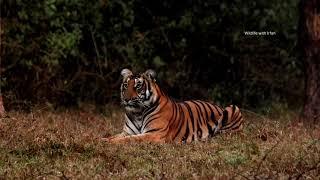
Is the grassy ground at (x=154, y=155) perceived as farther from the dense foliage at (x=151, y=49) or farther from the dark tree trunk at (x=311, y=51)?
the dense foliage at (x=151, y=49)

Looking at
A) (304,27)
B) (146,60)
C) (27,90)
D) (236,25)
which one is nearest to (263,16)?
(236,25)

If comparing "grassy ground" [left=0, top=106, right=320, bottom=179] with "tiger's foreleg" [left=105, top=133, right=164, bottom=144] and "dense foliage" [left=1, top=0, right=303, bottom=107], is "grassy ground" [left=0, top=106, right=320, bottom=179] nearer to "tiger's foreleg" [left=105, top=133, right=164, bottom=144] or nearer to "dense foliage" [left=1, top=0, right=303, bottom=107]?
"tiger's foreleg" [left=105, top=133, right=164, bottom=144]

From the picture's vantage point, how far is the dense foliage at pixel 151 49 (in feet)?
47.6

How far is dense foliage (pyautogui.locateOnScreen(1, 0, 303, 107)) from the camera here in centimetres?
1452

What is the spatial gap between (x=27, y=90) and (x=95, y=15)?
6.08 ft

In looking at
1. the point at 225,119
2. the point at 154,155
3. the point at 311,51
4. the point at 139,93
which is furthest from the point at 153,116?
the point at 311,51

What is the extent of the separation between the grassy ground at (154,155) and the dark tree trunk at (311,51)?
251cm

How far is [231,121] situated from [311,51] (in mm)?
2531

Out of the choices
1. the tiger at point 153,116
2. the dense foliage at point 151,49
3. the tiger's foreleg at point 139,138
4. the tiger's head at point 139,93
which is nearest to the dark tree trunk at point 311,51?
the tiger at point 153,116

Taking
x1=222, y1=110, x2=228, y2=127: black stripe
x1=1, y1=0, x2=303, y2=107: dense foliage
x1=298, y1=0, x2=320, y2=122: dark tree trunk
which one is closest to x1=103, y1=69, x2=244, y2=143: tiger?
x1=222, y1=110, x2=228, y2=127: black stripe

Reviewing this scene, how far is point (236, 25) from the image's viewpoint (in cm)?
1614

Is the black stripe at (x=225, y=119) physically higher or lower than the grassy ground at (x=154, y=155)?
lower

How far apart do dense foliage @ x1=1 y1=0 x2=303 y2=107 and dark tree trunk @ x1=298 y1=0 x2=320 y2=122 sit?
2.62m

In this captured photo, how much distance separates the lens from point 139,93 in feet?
33.5
